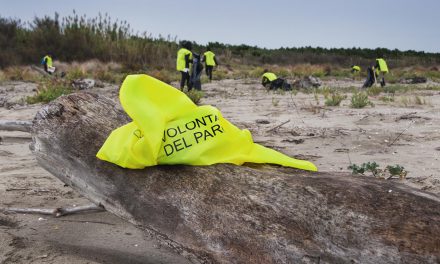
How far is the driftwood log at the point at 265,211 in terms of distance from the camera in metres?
2.03

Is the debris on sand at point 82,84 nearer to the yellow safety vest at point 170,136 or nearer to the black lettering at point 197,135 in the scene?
the yellow safety vest at point 170,136

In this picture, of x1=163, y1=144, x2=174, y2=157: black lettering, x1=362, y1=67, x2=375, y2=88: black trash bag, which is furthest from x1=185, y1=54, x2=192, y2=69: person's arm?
x1=163, y1=144, x2=174, y2=157: black lettering

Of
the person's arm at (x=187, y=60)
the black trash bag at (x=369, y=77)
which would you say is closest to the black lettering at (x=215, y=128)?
the person's arm at (x=187, y=60)

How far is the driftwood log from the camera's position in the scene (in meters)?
2.03

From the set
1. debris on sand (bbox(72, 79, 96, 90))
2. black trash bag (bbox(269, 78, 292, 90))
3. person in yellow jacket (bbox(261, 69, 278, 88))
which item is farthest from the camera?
person in yellow jacket (bbox(261, 69, 278, 88))

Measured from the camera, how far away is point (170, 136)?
2656 mm

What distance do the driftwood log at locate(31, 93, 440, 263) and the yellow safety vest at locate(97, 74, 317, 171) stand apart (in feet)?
0.24

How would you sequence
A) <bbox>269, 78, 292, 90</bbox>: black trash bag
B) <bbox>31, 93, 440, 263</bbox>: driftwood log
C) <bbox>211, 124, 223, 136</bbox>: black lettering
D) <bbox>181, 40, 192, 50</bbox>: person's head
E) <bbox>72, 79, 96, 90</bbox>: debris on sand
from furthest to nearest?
<bbox>269, 78, 292, 90</bbox>: black trash bag → <bbox>181, 40, 192, 50</bbox>: person's head → <bbox>72, 79, 96, 90</bbox>: debris on sand → <bbox>211, 124, 223, 136</bbox>: black lettering → <bbox>31, 93, 440, 263</bbox>: driftwood log

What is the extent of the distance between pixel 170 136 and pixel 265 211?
656 millimetres

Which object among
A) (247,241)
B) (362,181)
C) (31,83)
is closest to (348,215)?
(362,181)

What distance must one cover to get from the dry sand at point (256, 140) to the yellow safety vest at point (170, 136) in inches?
24.8

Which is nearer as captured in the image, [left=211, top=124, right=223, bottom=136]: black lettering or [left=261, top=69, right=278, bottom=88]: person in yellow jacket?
[left=211, top=124, right=223, bottom=136]: black lettering

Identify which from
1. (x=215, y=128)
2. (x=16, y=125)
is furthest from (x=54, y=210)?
(x=215, y=128)

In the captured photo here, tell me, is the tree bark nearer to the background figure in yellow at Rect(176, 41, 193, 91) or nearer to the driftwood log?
the driftwood log
